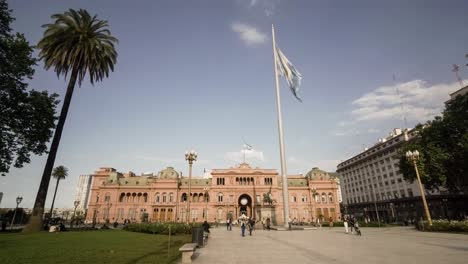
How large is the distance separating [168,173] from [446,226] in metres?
63.8

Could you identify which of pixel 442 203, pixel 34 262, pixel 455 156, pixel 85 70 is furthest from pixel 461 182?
pixel 85 70

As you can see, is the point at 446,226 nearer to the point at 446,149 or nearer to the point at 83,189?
the point at 446,149

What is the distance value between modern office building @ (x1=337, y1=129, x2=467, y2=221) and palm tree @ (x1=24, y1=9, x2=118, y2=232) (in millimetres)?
52839

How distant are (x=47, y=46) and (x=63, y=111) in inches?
287

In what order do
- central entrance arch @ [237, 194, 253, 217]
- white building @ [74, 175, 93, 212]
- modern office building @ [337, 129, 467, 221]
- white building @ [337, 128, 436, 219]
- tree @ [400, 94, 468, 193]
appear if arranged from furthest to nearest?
white building @ [74, 175, 93, 212], central entrance arch @ [237, 194, 253, 217], white building @ [337, 128, 436, 219], modern office building @ [337, 129, 467, 221], tree @ [400, 94, 468, 193]

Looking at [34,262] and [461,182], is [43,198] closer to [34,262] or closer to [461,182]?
[34,262]

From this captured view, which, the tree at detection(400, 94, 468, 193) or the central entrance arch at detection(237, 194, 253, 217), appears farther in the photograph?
the central entrance arch at detection(237, 194, 253, 217)

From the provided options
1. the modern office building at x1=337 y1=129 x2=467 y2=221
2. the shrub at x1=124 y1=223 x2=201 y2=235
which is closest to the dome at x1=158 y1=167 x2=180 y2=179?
the shrub at x1=124 y1=223 x2=201 y2=235

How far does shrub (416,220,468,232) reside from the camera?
20.4 meters

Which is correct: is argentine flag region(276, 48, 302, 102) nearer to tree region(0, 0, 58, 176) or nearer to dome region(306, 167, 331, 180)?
tree region(0, 0, 58, 176)

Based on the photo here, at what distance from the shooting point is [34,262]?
860 cm

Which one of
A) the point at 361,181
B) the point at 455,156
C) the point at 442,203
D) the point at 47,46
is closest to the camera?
the point at 47,46

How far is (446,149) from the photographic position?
31594 mm

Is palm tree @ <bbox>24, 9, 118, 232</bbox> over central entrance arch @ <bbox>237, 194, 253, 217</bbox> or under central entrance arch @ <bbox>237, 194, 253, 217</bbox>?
over
